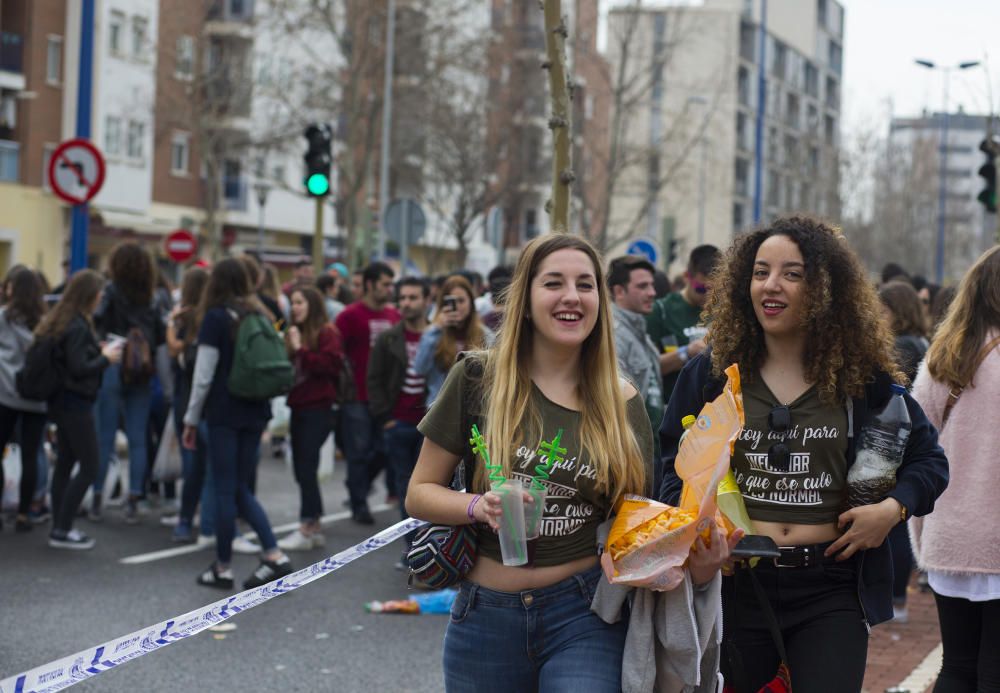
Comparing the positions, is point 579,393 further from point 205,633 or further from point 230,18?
point 230,18

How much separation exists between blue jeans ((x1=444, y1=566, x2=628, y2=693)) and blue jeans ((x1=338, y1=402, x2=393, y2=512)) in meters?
7.61

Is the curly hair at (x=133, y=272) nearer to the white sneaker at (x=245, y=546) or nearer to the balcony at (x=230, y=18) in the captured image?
the white sneaker at (x=245, y=546)

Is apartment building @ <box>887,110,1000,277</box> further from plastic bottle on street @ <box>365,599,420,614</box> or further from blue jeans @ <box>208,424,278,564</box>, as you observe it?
plastic bottle on street @ <box>365,599,420,614</box>

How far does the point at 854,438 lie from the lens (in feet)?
12.9

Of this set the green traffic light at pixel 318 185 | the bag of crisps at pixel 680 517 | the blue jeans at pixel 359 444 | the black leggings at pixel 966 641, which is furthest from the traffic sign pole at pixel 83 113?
the bag of crisps at pixel 680 517

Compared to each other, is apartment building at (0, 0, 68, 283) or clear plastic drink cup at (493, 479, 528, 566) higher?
apartment building at (0, 0, 68, 283)

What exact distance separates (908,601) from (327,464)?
543 centimetres

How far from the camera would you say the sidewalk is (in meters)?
6.74

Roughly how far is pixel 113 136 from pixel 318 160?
3083cm

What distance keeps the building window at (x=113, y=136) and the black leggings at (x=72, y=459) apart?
35178 mm

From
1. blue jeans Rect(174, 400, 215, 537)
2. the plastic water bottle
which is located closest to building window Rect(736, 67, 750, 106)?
blue jeans Rect(174, 400, 215, 537)

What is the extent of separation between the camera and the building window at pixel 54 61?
4050 centimetres

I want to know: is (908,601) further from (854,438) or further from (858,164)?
(858,164)

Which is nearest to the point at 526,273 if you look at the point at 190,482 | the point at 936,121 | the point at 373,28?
the point at 190,482
